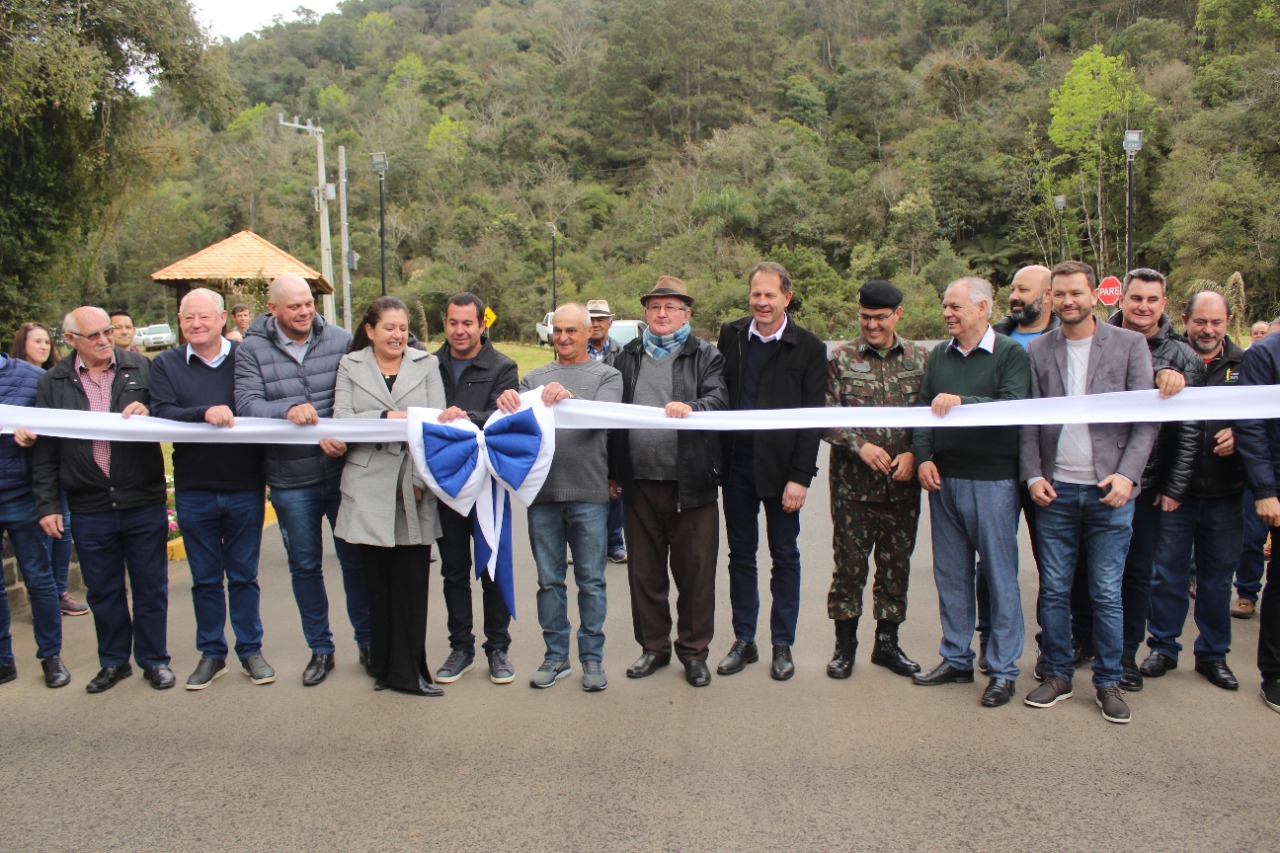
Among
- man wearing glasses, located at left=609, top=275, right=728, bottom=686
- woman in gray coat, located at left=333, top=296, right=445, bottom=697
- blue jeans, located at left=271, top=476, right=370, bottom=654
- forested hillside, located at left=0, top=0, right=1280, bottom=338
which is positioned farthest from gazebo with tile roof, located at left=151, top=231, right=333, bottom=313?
man wearing glasses, located at left=609, top=275, right=728, bottom=686

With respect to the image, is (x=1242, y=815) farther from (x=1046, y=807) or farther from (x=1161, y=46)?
(x=1161, y=46)

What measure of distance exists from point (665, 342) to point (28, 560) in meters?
3.75

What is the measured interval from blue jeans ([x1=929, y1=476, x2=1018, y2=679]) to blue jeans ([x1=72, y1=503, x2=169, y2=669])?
4.23m

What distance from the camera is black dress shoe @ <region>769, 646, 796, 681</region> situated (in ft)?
16.8

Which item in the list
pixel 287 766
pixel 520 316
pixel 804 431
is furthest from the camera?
pixel 520 316

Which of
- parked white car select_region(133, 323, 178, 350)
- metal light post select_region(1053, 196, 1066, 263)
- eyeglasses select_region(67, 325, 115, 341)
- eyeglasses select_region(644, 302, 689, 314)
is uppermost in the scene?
metal light post select_region(1053, 196, 1066, 263)

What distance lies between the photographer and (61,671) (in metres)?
5.29

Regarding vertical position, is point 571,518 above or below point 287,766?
above

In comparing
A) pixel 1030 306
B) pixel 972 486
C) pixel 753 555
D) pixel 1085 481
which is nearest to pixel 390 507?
pixel 753 555

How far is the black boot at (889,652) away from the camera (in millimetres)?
5180

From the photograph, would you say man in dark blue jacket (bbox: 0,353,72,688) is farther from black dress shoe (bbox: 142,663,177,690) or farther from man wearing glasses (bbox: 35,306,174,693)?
black dress shoe (bbox: 142,663,177,690)

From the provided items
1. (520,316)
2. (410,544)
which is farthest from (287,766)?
(520,316)

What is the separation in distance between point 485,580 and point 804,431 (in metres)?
1.96

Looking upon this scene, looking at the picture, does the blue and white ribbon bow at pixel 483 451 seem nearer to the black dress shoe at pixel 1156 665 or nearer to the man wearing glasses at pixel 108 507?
the man wearing glasses at pixel 108 507
